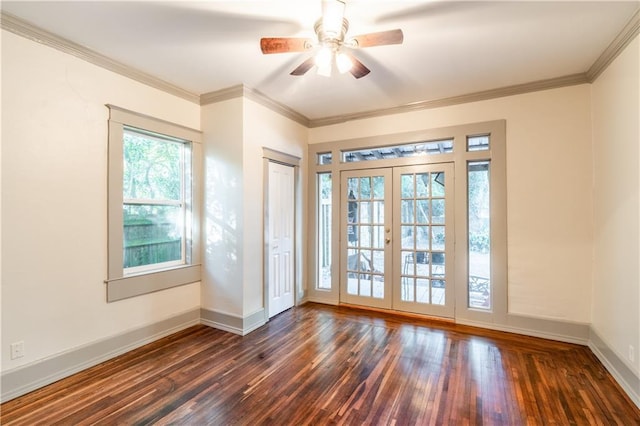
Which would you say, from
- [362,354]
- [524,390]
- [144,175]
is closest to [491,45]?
[524,390]

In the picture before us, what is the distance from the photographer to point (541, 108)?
329 cm

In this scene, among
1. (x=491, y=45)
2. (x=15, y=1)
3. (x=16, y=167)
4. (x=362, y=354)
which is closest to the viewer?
(x=15, y=1)

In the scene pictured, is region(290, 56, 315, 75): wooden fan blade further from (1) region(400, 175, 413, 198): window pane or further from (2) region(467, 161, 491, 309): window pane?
(2) region(467, 161, 491, 309): window pane

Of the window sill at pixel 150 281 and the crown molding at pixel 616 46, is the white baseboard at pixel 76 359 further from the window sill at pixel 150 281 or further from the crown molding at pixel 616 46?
the crown molding at pixel 616 46

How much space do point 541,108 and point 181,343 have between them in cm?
466

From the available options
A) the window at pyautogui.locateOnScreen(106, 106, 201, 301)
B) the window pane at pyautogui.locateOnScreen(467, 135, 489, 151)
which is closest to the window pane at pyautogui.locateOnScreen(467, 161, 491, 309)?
the window pane at pyautogui.locateOnScreen(467, 135, 489, 151)

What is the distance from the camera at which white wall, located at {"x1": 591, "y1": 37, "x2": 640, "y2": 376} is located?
2.29 m

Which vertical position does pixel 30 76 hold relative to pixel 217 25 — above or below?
below

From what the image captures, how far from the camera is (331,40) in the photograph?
7.05 feet

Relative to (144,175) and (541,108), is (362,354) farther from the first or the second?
(541,108)

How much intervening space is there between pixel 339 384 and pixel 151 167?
2904 millimetres

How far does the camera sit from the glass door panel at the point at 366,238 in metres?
4.13

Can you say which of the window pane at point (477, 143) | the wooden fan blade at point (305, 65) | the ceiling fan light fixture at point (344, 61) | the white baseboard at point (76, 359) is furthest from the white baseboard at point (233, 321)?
the window pane at point (477, 143)

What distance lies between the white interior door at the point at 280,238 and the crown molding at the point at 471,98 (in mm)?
1068
